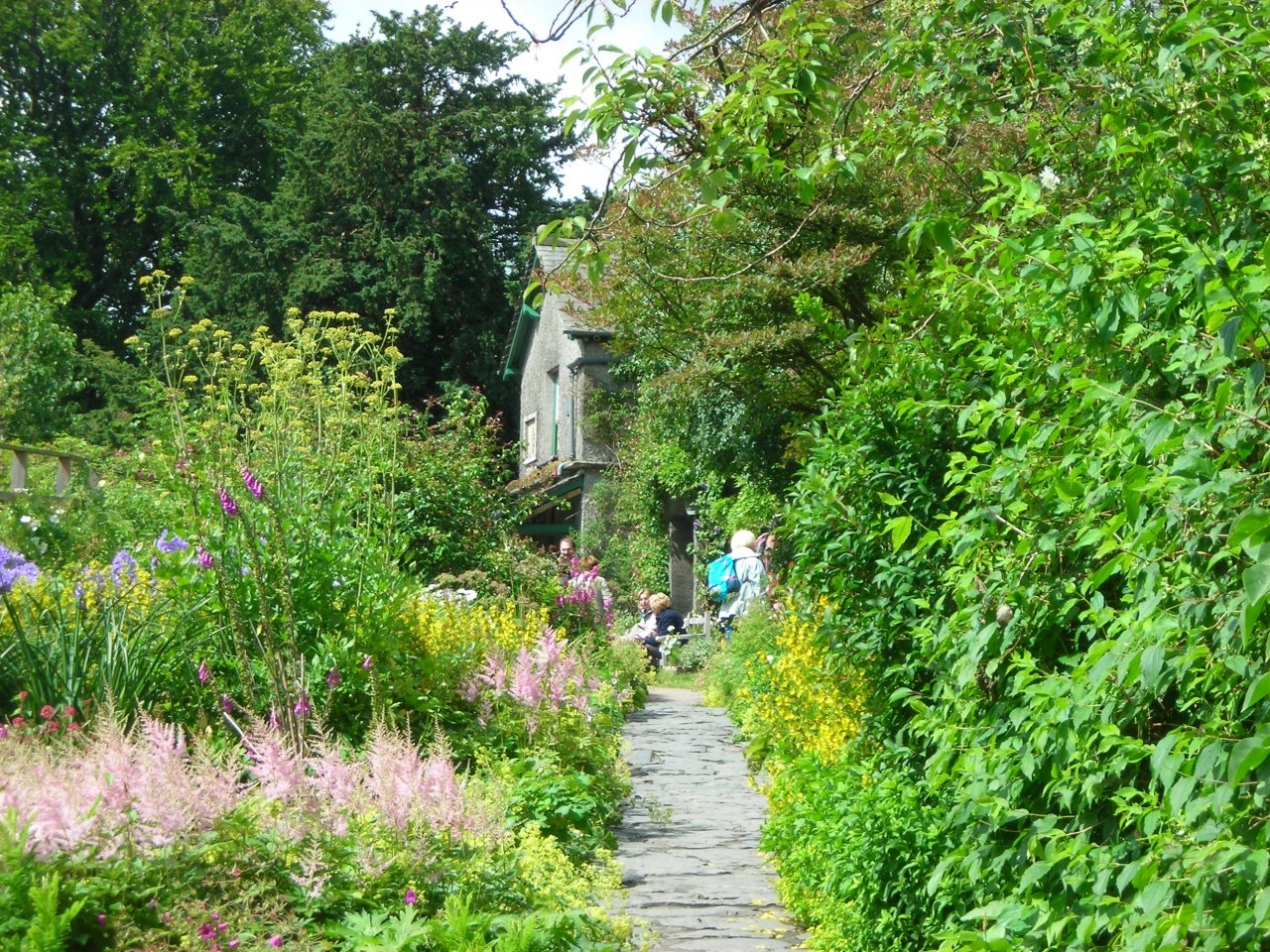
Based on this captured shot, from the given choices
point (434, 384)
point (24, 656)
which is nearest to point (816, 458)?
point (24, 656)

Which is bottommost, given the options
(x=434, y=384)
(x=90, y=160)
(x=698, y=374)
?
(x=698, y=374)

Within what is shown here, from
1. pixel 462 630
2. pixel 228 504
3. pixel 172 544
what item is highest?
pixel 228 504

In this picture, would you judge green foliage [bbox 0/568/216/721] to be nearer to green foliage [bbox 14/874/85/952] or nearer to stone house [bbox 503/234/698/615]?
green foliage [bbox 14/874/85/952]

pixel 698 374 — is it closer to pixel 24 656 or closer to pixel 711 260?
pixel 711 260

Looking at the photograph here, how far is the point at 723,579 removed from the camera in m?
15.4

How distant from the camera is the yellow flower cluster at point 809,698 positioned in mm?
5988

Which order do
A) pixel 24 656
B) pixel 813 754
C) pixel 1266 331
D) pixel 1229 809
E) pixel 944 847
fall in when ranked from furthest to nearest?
pixel 813 754 → pixel 24 656 → pixel 944 847 → pixel 1266 331 → pixel 1229 809

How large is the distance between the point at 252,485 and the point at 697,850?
293 centimetres

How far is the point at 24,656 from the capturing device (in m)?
5.40

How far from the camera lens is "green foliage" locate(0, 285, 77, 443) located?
88.1 feet

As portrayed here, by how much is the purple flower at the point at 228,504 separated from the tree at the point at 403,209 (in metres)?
24.7

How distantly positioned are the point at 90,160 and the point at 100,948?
117ft

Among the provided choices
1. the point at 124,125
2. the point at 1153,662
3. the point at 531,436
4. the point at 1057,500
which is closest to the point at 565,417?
the point at 531,436

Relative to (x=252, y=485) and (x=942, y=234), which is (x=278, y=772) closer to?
(x=252, y=485)
